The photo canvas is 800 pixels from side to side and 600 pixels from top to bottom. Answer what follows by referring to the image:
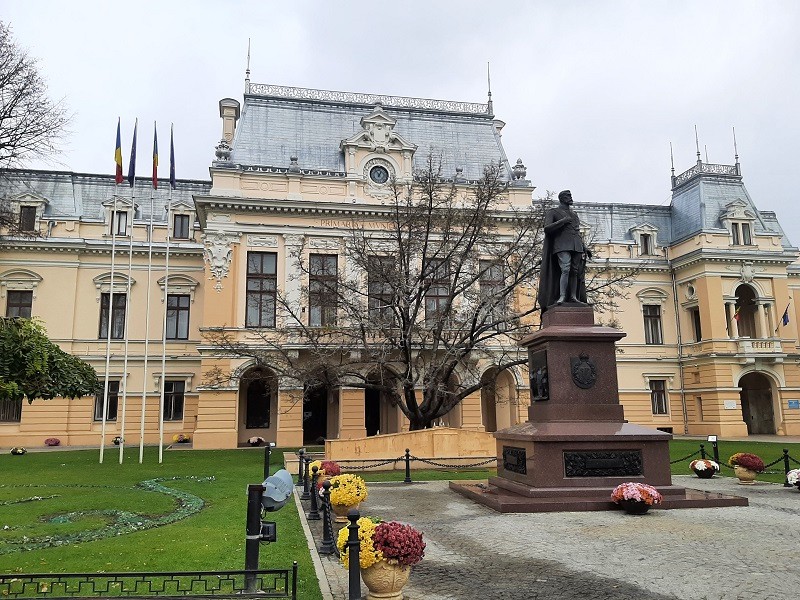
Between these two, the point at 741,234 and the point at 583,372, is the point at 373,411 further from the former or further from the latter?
the point at 583,372

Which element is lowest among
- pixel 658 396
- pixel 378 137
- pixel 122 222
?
pixel 658 396

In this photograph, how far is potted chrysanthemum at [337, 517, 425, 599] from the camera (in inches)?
246

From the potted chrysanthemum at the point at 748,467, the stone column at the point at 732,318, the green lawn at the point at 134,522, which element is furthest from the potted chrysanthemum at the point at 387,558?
the stone column at the point at 732,318

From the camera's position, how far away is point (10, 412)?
34125 mm

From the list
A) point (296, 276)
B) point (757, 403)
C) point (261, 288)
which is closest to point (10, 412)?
point (261, 288)

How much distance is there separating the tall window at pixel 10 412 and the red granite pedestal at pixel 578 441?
30917mm

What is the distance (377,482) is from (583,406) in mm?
7298

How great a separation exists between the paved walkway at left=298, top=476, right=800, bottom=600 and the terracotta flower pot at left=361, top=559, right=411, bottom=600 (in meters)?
0.38

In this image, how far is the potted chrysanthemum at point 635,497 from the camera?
411 inches

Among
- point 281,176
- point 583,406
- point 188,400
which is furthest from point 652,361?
point 583,406

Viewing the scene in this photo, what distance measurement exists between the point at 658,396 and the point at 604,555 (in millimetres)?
36708

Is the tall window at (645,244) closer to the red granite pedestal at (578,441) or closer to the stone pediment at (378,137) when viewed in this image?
the stone pediment at (378,137)

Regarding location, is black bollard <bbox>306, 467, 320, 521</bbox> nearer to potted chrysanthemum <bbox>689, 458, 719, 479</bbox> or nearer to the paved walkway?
the paved walkway

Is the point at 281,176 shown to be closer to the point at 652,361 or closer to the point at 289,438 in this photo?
the point at 289,438
